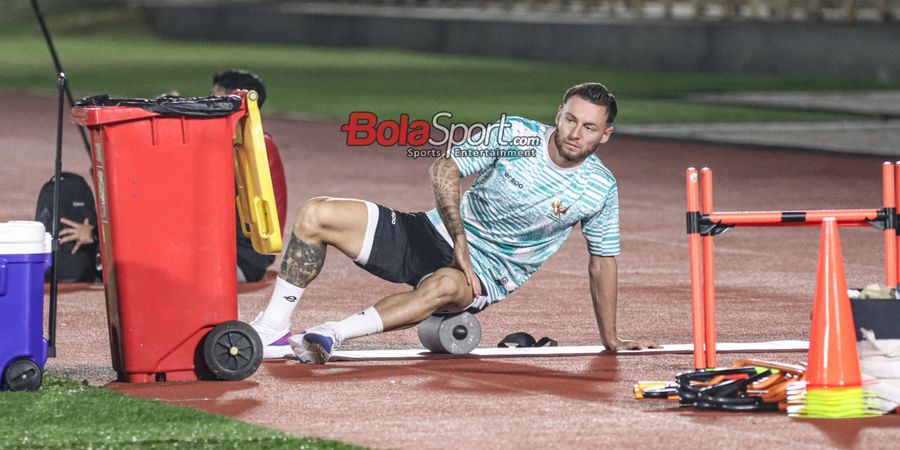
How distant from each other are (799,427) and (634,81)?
33.5 meters

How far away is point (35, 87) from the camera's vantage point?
35.8 metres

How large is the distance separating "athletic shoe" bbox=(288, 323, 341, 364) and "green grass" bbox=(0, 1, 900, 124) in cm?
1863

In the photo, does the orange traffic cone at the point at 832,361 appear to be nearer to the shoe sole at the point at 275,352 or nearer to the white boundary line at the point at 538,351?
the white boundary line at the point at 538,351

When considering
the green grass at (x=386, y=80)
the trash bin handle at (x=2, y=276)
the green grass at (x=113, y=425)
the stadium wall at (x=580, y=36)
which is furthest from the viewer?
the stadium wall at (x=580, y=36)

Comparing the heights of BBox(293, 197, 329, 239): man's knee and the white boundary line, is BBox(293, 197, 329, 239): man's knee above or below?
above

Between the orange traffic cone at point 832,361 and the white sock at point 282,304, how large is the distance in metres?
2.45

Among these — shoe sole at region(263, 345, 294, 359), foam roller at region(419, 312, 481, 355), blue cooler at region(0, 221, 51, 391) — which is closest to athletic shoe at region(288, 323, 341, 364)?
shoe sole at region(263, 345, 294, 359)

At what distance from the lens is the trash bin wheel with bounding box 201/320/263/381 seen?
26.2 ft

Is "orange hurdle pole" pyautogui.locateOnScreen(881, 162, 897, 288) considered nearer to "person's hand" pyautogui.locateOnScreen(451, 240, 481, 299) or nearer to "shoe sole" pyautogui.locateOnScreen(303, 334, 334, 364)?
"person's hand" pyautogui.locateOnScreen(451, 240, 481, 299)

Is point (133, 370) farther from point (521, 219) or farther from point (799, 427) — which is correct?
point (799, 427)

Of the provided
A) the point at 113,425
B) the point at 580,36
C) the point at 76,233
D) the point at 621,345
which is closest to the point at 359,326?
the point at 621,345

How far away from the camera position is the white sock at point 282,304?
863 cm

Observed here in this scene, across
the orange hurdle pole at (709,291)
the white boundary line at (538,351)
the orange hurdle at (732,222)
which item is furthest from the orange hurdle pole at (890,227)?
the white boundary line at (538,351)

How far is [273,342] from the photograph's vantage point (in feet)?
28.4
